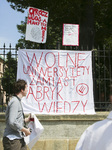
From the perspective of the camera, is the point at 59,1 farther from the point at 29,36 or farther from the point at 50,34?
the point at 50,34

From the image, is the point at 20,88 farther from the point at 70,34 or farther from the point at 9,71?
the point at 70,34

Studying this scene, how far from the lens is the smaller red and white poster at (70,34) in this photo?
21.0 feet

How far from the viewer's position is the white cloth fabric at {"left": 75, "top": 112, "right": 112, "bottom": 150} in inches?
69.6

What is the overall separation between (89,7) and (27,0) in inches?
136

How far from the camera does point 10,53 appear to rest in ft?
20.8

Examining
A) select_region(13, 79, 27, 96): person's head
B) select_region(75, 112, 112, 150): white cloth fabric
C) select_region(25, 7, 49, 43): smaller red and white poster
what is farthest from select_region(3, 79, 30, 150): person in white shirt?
select_region(25, 7, 49, 43): smaller red and white poster

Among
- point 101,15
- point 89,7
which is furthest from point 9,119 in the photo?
point 101,15

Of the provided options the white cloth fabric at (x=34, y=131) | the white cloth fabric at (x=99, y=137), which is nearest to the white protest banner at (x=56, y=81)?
the white cloth fabric at (x=34, y=131)

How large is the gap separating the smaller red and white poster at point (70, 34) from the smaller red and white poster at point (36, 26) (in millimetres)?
503

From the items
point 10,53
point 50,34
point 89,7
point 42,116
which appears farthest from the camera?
point 50,34

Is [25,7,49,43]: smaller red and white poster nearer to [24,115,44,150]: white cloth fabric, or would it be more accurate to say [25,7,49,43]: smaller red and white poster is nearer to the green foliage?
the green foliage

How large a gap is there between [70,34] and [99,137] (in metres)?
4.84

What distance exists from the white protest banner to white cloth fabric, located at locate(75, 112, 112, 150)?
422 cm

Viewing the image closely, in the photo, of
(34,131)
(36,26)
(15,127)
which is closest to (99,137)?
(15,127)
